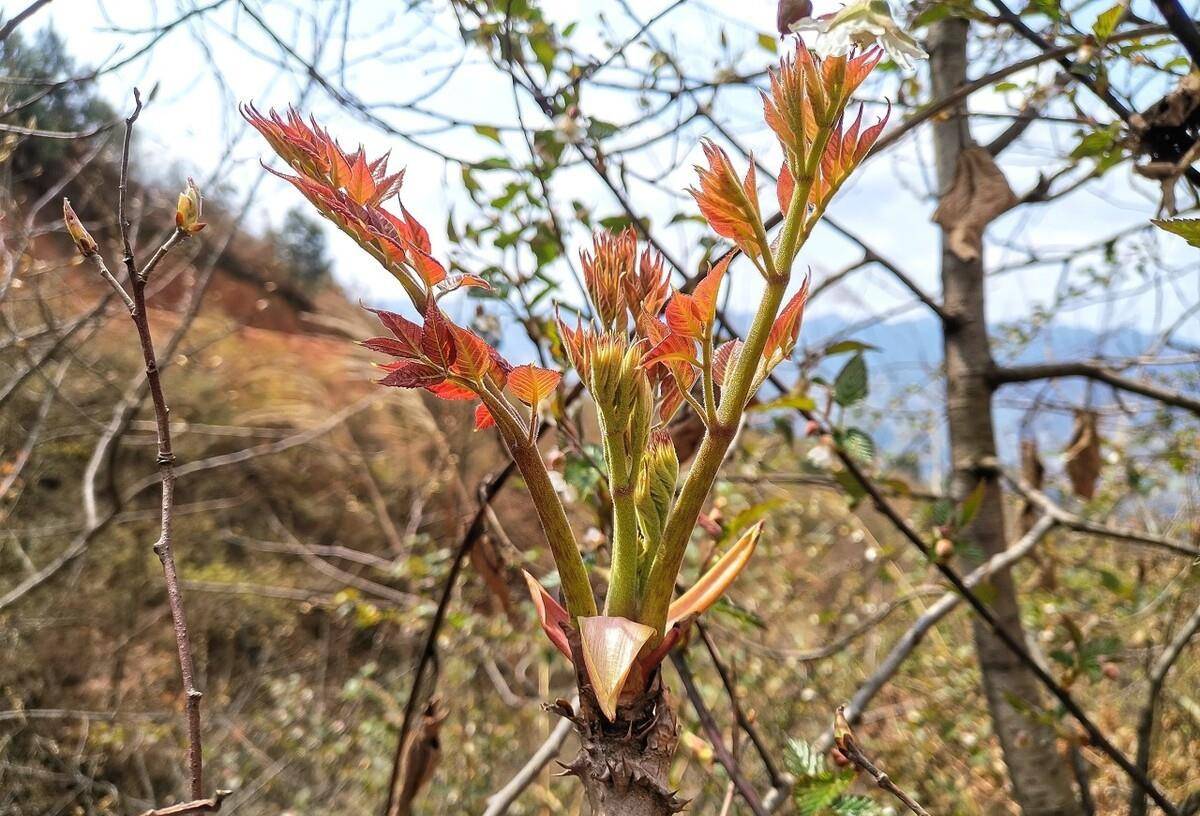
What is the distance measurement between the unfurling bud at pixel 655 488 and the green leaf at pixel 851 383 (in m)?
0.44

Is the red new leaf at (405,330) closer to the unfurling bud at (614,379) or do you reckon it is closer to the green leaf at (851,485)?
the unfurling bud at (614,379)

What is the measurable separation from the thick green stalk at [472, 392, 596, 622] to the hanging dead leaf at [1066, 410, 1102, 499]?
1118 mm

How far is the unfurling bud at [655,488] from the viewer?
0.25 meters

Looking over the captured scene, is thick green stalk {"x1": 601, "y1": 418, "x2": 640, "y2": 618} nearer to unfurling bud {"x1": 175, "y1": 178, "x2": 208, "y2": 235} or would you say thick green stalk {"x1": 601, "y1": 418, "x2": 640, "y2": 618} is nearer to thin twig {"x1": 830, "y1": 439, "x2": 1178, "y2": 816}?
unfurling bud {"x1": 175, "y1": 178, "x2": 208, "y2": 235}

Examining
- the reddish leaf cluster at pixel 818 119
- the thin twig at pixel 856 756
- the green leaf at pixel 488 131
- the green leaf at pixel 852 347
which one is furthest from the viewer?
the green leaf at pixel 488 131

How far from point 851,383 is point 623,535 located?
0.49 m

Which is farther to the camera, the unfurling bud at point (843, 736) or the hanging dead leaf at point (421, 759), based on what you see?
the hanging dead leaf at point (421, 759)

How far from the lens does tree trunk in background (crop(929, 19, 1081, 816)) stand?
826 millimetres

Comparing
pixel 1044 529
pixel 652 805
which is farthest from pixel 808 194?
pixel 1044 529

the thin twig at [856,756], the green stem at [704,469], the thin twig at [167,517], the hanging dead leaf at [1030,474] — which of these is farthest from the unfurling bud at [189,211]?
the hanging dead leaf at [1030,474]

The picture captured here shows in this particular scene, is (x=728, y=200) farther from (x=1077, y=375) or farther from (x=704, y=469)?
(x=1077, y=375)

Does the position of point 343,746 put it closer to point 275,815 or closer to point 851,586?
point 275,815

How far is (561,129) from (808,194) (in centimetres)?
59

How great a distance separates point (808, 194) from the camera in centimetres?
21
